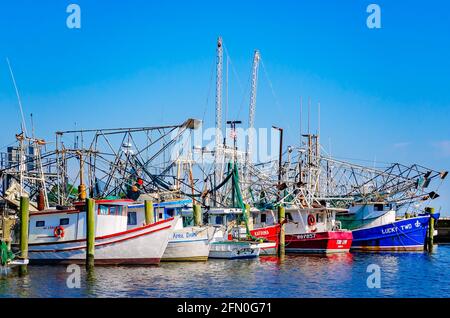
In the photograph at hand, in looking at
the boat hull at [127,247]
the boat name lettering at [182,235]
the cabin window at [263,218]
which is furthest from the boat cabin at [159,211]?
the cabin window at [263,218]

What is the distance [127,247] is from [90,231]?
2818mm

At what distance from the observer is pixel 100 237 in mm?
37844

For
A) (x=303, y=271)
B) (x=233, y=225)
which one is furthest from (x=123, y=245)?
(x=233, y=225)

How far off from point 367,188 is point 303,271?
25743 mm

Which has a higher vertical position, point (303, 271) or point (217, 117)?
point (217, 117)

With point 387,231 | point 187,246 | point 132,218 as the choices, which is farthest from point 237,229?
point 387,231

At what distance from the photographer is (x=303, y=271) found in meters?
37.3

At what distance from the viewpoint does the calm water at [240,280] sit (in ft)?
93.6

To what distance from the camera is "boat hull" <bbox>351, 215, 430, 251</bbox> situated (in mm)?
55250

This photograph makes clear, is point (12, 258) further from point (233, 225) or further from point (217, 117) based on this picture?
point (217, 117)

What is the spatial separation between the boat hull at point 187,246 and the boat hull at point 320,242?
1231cm

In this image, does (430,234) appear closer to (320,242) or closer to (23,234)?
(320,242)

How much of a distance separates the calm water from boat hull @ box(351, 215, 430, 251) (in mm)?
12232

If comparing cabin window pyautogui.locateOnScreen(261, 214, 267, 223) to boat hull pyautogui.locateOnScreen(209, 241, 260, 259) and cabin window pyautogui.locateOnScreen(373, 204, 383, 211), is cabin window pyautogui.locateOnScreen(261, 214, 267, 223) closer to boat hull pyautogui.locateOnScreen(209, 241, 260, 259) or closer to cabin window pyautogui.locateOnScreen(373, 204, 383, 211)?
boat hull pyautogui.locateOnScreen(209, 241, 260, 259)
